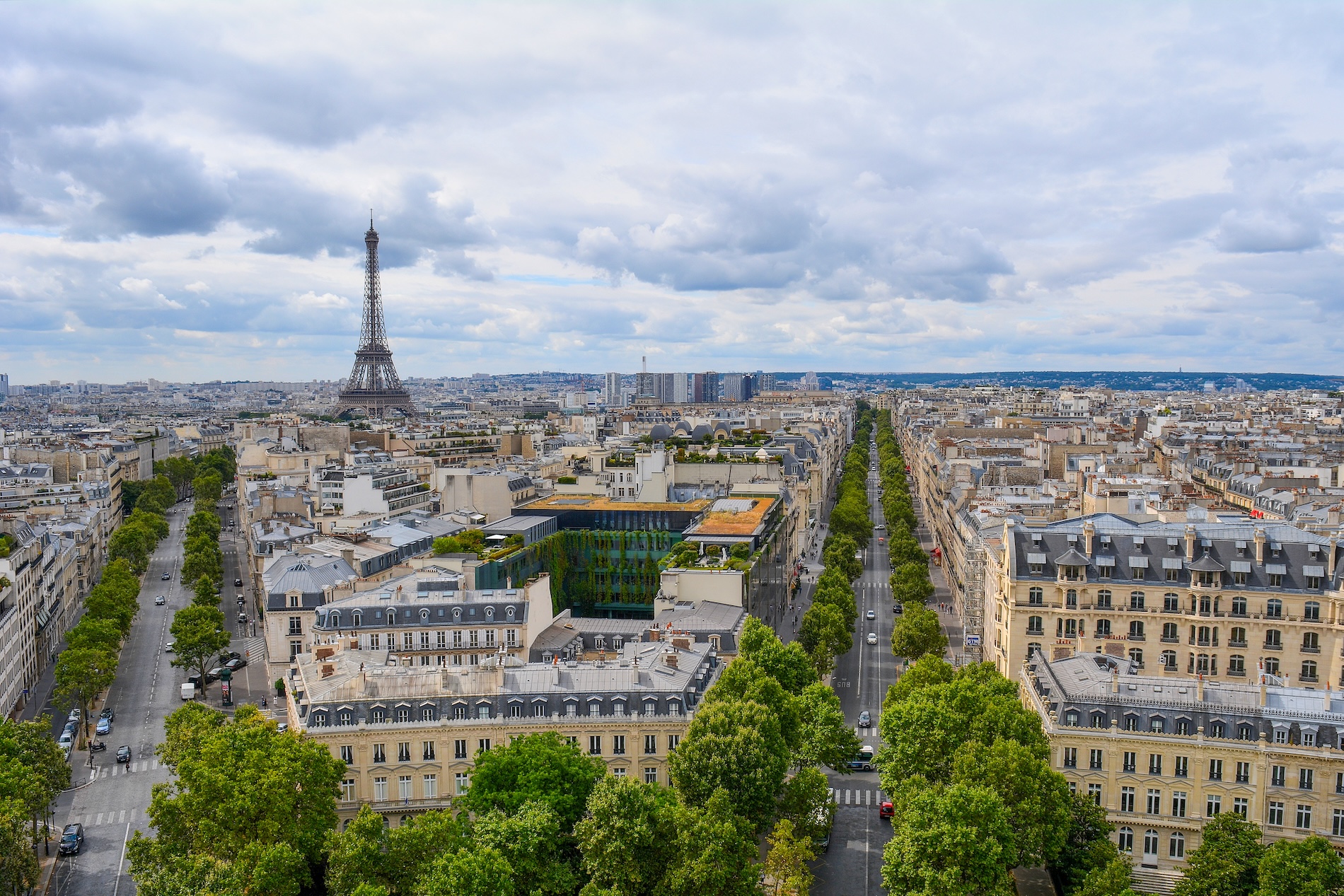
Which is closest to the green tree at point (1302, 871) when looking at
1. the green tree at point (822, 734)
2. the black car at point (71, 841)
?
the green tree at point (822, 734)

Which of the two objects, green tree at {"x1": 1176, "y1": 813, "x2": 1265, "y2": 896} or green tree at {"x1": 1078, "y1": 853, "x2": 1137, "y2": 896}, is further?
green tree at {"x1": 1078, "y1": 853, "x2": 1137, "y2": 896}

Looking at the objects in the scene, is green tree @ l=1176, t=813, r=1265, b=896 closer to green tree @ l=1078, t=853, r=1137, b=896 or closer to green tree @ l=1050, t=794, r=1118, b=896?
green tree @ l=1078, t=853, r=1137, b=896

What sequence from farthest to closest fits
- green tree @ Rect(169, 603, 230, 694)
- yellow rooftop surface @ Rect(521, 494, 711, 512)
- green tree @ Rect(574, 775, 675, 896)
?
yellow rooftop surface @ Rect(521, 494, 711, 512) → green tree @ Rect(169, 603, 230, 694) → green tree @ Rect(574, 775, 675, 896)

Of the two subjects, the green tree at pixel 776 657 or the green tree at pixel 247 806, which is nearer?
the green tree at pixel 247 806

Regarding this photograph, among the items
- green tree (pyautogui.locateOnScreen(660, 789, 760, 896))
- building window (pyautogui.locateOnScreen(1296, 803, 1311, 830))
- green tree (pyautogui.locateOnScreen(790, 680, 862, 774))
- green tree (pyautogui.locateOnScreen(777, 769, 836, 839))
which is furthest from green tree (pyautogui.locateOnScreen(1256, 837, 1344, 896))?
green tree (pyautogui.locateOnScreen(790, 680, 862, 774))

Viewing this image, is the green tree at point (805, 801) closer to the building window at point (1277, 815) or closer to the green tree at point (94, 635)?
the building window at point (1277, 815)

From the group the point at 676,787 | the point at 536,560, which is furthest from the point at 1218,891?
the point at 536,560
